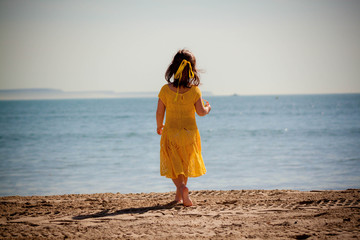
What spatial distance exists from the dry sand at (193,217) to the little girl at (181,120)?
457 millimetres

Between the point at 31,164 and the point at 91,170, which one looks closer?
the point at 91,170

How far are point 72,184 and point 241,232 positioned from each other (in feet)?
16.5

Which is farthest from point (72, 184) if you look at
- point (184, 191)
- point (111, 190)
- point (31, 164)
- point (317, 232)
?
point (317, 232)

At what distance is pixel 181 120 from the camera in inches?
174

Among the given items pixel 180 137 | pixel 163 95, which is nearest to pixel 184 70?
pixel 163 95

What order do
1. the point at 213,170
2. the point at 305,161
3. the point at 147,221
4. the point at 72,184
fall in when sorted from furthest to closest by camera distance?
the point at 305,161 → the point at 213,170 → the point at 72,184 → the point at 147,221

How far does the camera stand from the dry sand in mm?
3305

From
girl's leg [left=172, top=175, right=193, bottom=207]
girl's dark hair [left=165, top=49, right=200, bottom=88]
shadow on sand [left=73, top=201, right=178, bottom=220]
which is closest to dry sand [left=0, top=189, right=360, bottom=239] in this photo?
shadow on sand [left=73, top=201, right=178, bottom=220]

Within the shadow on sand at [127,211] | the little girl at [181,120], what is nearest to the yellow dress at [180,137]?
the little girl at [181,120]

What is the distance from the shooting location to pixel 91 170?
880cm

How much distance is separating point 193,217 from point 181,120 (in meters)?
1.23

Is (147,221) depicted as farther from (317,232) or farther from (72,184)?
(72,184)

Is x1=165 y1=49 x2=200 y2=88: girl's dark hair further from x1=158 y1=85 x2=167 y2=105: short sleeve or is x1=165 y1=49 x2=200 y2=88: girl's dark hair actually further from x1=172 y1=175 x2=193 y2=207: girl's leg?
x1=172 y1=175 x2=193 y2=207: girl's leg

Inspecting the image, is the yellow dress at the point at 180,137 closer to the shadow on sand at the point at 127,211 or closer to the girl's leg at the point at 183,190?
the girl's leg at the point at 183,190
